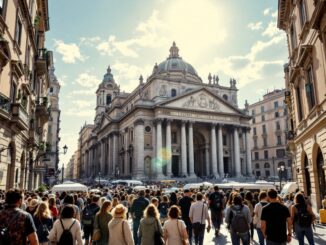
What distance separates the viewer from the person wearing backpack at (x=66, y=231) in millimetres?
5363

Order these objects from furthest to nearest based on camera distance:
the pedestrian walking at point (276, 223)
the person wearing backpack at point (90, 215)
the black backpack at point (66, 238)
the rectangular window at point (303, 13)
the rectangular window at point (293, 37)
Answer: the rectangular window at point (293, 37) → the rectangular window at point (303, 13) → the person wearing backpack at point (90, 215) → the pedestrian walking at point (276, 223) → the black backpack at point (66, 238)

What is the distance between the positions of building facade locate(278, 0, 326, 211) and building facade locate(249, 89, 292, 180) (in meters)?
47.5

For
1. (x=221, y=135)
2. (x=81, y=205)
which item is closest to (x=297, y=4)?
(x=81, y=205)

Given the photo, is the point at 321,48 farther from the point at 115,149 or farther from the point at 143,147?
the point at 115,149

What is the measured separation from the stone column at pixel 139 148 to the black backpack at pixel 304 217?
3991 cm

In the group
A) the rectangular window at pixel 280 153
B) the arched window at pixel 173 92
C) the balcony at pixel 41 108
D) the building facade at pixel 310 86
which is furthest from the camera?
the rectangular window at pixel 280 153

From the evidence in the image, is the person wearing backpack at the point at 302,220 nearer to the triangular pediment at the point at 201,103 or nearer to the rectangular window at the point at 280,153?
the triangular pediment at the point at 201,103

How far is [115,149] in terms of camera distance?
5888cm

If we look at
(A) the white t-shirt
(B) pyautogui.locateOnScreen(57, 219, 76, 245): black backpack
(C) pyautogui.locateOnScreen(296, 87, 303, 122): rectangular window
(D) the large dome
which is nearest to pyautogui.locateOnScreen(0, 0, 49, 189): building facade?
(B) pyautogui.locateOnScreen(57, 219, 76, 245): black backpack

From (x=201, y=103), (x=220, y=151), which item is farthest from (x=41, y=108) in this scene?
(x=220, y=151)

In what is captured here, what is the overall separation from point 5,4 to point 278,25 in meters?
17.8

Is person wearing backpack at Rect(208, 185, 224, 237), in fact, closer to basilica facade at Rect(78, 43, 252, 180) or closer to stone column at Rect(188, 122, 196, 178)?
basilica facade at Rect(78, 43, 252, 180)

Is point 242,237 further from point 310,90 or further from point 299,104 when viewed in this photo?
point 299,104

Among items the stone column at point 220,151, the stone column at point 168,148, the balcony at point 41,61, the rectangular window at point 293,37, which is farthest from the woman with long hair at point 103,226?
the stone column at point 220,151
